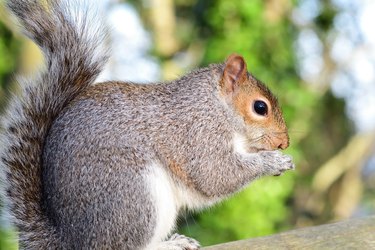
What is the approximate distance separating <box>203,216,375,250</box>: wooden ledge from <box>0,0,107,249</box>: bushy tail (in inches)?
18.3

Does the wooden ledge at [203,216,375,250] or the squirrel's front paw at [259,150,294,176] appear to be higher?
the squirrel's front paw at [259,150,294,176]

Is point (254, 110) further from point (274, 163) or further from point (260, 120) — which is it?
point (274, 163)

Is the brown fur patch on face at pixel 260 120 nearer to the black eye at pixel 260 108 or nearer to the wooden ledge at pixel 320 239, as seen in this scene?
the black eye at pixel 260 108

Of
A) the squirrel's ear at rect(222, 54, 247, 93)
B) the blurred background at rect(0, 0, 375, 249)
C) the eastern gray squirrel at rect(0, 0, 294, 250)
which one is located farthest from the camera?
the blurred background at rect(0, 0, 375, 249)

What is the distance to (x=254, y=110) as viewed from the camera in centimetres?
216

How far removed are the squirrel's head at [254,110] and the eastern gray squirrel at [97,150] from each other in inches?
1.6

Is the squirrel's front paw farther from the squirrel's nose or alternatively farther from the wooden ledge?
the wooden ledge

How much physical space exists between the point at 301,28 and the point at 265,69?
173 centimetres

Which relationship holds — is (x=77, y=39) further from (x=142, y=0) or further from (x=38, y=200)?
(x=142, y=0)

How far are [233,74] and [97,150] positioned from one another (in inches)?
21.6

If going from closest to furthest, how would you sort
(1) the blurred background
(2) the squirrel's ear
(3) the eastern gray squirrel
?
(3) the eastern gray squirrel < (2) the squirrel's ear < (1) the blurred background

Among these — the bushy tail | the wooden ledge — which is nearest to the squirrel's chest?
the wooden ledge

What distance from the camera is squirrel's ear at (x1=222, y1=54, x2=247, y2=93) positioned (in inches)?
83.3

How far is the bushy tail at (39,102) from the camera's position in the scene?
183 cm
